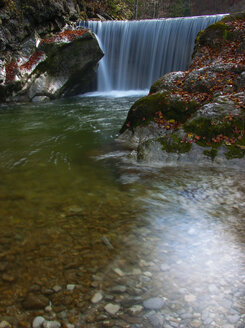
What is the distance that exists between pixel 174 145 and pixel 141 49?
15.1 metres

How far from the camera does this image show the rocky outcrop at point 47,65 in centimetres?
1412

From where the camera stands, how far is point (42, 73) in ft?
49.8

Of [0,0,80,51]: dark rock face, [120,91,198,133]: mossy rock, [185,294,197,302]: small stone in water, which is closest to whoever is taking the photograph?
[185,294,197,302]: small stone in water

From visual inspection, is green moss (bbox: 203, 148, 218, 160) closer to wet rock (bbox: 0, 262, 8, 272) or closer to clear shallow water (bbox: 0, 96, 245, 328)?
clear shallow water (bbox: 0, 96, 245, 328)

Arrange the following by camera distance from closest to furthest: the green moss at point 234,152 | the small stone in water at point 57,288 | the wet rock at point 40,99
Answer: the small stone in water at point 57,288
the green moss at point 234,152
the wet rock at point 40,99

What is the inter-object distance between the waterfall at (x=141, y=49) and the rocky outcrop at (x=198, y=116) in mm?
9918

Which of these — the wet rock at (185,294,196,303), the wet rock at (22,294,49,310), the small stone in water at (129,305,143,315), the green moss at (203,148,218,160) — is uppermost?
the green moss at (203,148,218,160)

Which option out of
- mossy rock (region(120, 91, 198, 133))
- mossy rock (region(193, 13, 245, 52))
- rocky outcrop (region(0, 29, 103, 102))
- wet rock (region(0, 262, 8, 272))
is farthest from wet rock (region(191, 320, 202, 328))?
rocky outcrop (region(0, 29, 103, 102))

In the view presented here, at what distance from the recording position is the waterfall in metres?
17.9

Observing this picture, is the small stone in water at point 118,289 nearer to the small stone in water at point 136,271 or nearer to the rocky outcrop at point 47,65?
the small stone in water at point 136,271

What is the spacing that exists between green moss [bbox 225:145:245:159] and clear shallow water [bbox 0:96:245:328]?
44cm

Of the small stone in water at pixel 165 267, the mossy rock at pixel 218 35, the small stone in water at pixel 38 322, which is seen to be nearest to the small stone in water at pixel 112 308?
the small stone in water at pixel 38 322

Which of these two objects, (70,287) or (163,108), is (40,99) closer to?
(163,108)

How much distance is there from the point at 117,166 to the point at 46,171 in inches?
56.7
